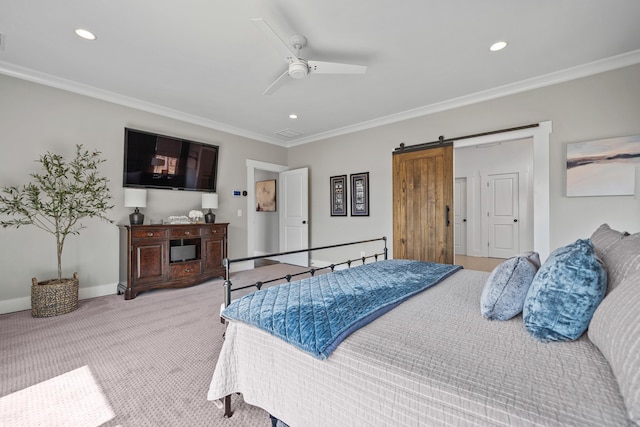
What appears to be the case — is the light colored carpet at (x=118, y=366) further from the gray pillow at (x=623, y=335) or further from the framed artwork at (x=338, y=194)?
the framed artwork at (x=338, y=194)

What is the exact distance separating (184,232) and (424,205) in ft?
11.8

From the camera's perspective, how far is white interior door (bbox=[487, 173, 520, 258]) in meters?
6.17

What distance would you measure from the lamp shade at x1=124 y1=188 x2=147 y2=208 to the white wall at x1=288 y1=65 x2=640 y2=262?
3.41 meters

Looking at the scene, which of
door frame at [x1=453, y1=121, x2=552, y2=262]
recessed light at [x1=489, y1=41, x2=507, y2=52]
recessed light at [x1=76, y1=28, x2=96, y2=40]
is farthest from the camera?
door frame at [x1=453, y1=121, x2=552, y2=262]

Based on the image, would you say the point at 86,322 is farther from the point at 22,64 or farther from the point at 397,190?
the point at 397,190

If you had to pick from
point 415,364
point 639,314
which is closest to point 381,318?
point 415,364

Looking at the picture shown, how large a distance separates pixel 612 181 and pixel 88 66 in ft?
18.9

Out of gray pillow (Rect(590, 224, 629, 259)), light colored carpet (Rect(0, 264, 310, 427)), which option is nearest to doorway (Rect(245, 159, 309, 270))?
light colored carpet (Rect(0, 264, 310, 427))

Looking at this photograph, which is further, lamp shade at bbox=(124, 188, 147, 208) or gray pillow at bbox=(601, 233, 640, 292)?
lamp shade at bbox=(124, 188, 147, 208)

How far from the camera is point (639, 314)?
2.38 ft

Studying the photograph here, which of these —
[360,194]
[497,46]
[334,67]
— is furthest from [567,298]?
[360,194]

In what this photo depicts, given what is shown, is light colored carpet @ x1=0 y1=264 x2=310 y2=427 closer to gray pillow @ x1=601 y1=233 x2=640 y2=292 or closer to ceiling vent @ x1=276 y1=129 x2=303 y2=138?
gray pillow @ x1=601 y1=233 x2=640 y2=292

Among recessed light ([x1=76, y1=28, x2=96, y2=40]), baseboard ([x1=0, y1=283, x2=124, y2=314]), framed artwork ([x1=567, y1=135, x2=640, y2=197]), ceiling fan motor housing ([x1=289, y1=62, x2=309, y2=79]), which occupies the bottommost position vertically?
baseboard ([x1=0, y1=283, x2=124, y2=314])

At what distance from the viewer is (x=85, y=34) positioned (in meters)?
2.44
